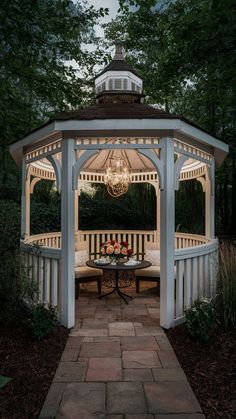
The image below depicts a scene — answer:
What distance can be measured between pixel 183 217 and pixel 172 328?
915cm

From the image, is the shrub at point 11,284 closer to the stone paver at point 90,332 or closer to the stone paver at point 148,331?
the stone paver at point 90,332

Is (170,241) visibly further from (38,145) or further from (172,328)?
(38,145)

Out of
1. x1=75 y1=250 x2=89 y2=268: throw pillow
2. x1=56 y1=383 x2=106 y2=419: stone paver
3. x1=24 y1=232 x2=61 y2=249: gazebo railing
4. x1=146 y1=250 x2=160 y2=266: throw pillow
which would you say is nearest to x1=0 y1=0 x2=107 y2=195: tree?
x1=24 y1=232 x2=61 y2=249: gazebo railing

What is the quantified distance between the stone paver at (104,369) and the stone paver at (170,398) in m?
0.36

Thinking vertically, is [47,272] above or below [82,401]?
above

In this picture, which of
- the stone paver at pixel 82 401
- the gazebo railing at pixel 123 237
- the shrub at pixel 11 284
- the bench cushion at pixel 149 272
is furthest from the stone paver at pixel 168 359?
the gazebo railing at pixel 123 237

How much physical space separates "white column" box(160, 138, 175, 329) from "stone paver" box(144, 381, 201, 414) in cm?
149

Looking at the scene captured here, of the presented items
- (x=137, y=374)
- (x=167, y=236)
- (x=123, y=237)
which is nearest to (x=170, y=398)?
(x=137, y=374)

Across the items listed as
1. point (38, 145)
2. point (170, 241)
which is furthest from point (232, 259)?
point (38, 145)

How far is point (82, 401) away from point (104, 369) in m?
0.64

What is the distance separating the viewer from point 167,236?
4.50m

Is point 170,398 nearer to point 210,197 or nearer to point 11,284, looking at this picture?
point 11,284

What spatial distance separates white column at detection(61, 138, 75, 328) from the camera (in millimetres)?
4484

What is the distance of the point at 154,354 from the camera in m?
3.69
